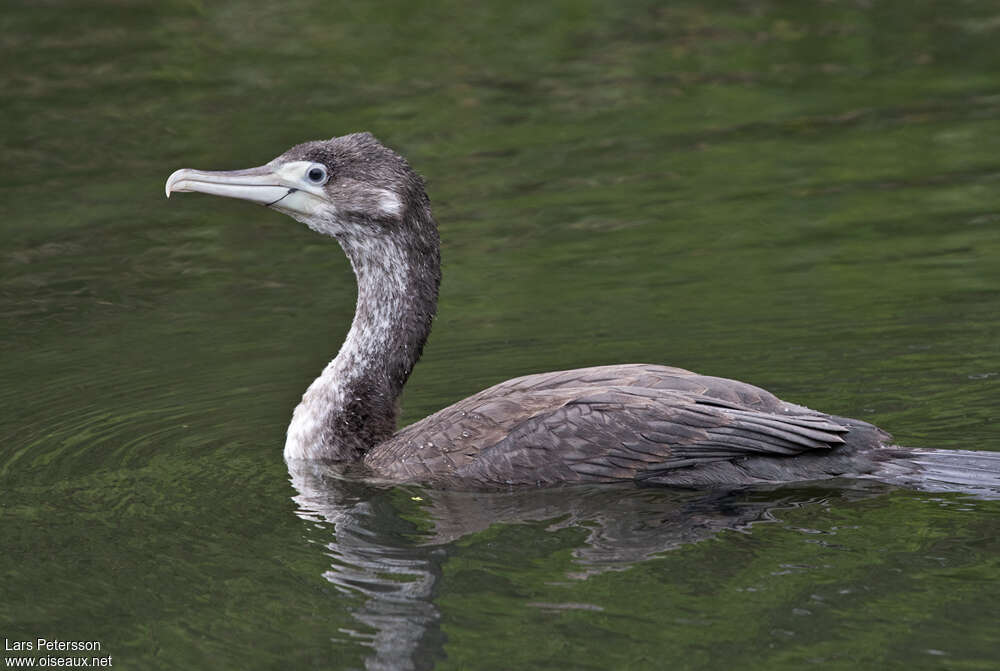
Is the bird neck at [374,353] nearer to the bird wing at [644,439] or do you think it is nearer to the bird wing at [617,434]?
the bird wing at [617,434]

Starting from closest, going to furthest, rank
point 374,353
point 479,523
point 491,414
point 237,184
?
point 479,523
point 491,414
point 237,184
point 374,353

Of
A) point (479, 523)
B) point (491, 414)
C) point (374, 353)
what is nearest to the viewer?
point (479, 523)

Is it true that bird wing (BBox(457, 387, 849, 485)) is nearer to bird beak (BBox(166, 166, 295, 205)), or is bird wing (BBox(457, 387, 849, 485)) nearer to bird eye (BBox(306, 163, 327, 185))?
bird eye (BBox(306, 163, 327, 185))

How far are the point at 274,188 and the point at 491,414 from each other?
1658mm

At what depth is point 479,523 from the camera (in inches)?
267

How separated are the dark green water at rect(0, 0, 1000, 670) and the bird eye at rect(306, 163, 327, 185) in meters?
1.49

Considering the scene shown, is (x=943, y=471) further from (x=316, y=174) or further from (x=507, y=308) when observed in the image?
(x=507, y=308)

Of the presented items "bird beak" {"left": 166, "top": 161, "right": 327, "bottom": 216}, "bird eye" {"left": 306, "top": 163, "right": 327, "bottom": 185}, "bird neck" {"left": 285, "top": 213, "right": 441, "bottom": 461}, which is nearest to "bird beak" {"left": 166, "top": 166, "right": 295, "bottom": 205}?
"bird beak" {"left": 166, "top": 161, "right": 327, "bottom": 216}

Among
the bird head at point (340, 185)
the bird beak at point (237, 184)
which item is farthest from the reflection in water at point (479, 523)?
the bird beak at point (237, 184)

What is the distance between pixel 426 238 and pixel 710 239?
3925mm

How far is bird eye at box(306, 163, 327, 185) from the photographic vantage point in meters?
7.74

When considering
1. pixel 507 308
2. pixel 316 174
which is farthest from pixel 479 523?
pixel 507 308

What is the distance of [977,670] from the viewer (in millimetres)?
5152

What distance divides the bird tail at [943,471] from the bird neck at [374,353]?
8.26 ft
